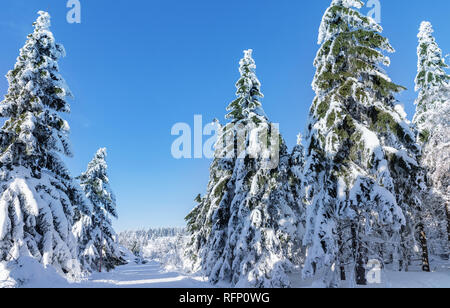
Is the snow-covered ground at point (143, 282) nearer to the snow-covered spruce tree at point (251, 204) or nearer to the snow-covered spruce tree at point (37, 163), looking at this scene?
the snow-covered spruce tree at point (251, 204)

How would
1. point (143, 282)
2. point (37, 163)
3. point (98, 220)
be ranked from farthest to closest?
point (98, 220) < point (143, 282) < point (37, 163)

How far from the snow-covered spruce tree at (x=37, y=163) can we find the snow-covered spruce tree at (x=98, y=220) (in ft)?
43.9

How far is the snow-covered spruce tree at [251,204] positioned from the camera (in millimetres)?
14820

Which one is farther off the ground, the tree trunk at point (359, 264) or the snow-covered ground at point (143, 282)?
the tree trunk at point (359, 264)

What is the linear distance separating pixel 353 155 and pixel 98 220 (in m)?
27.8

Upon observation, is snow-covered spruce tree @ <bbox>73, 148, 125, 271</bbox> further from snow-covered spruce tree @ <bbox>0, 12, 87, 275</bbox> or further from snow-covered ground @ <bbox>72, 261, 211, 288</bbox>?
snow-covered spruce tree @ <bbox>0, 12, 87, 275</bbox>

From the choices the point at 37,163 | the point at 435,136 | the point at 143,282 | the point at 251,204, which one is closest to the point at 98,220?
the point at 143,282

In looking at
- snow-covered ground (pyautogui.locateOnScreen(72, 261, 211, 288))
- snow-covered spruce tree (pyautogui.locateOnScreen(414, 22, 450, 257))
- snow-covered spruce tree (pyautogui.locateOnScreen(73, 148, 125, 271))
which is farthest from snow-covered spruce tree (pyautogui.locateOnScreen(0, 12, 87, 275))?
snow-covered spruce tree (pyautogui.locateOnScreen(414, 22, 450, 257))

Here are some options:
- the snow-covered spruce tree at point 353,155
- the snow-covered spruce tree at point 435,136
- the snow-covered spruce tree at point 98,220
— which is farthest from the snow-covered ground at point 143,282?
the snow-covered spruce tree at point 435,136

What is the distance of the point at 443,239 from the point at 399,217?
11.5 meters

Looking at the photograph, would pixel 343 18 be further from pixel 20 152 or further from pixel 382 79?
pixel 20 152

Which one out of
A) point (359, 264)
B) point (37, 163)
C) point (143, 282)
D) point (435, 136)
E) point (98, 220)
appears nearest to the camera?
point (359, 264)

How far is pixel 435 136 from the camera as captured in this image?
11938mm

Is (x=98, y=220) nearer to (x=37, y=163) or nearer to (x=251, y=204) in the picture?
(x=37, y=163)
